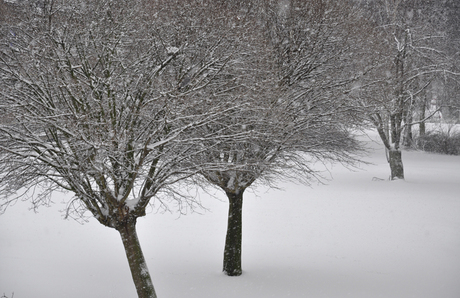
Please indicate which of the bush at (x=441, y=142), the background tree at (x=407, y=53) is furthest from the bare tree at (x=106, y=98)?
the bush at (x=441, y=142)

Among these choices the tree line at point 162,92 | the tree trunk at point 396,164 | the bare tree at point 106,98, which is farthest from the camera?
the tree trunk at point 396,164

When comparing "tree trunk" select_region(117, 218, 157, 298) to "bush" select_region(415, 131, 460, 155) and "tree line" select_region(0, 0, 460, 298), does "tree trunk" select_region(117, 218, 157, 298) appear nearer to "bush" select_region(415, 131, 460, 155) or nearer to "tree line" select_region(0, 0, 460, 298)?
"tree line" select_region(0, 0, 460, 298)

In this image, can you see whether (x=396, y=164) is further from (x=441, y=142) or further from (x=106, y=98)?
(x=106, y=98)

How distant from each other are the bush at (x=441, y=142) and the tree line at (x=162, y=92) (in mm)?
20991

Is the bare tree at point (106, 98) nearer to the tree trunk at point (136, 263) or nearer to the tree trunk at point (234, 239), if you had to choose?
the tree trunk at point (136, 263)

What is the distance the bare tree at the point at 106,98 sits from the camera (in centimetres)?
595

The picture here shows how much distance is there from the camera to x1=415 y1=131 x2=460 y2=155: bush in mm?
27116

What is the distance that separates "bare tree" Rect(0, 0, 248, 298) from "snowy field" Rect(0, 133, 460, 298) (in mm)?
3149

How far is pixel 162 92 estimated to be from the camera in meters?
5.76

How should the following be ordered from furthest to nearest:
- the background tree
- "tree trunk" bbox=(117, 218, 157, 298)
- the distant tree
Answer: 1. the background tree
2. the distant tree
3. "tree trunk" bbox=(117, 218, 157, 298)

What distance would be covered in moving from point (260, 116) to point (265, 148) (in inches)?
33.0

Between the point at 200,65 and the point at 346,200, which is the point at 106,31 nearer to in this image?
the point at 200,65

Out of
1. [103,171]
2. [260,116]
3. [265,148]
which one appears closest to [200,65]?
[260,116]

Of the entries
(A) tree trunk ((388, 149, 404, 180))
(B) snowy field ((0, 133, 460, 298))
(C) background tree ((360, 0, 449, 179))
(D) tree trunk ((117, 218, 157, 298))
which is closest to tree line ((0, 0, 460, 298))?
(D) tree trunk ((117, 218, 157, 298))
